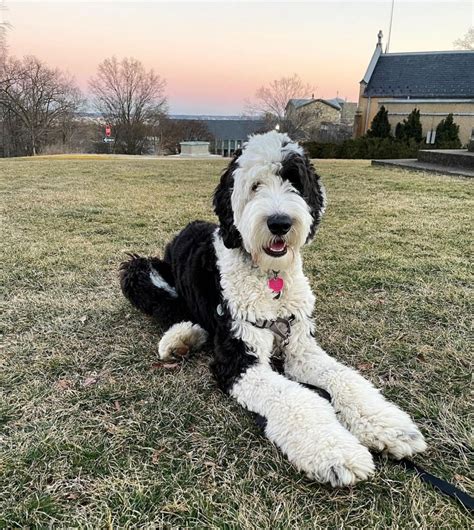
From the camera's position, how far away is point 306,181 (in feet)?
7.72

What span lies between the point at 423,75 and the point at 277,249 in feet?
129

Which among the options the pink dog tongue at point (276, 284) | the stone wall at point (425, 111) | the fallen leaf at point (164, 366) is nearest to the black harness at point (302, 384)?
the pink dog tongue at point (276, 284)

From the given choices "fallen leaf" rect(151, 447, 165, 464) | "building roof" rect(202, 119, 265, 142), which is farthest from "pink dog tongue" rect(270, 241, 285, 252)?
"building roof" rect(202, 119, 265, 142)

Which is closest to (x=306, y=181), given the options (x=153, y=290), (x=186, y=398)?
(x=186, y=398)

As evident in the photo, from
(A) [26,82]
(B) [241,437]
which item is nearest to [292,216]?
(B) [241,437]

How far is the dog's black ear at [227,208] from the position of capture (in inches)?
94.8

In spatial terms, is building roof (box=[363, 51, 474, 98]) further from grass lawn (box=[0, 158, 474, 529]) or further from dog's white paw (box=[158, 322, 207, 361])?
dog's white paw (box=[158, 322, 207, 361])

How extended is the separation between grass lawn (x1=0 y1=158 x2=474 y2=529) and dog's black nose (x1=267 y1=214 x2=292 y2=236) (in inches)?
37.2

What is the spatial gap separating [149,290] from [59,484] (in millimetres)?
1648

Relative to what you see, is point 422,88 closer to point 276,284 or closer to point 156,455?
point 276,284

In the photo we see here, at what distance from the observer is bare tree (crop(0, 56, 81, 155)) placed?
40.6 metres

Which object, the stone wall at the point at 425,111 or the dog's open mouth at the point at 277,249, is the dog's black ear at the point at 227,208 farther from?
the stone wall at the point at 425,111

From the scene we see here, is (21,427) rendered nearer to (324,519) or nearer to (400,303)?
(324,519)

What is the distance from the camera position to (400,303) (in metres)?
3.42
